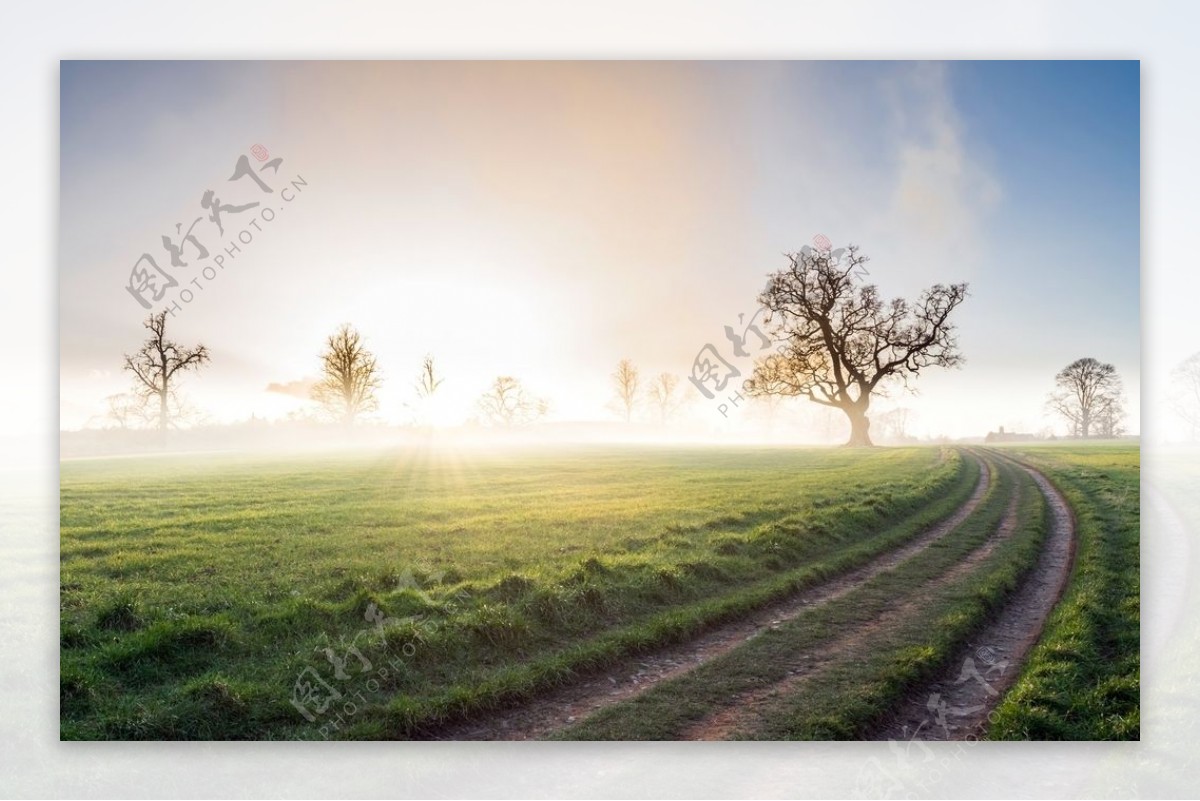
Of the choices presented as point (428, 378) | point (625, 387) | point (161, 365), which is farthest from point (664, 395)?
point (161, 365)

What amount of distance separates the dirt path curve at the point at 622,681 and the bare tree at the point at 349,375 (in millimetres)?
3044

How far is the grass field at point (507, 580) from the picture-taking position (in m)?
6.14

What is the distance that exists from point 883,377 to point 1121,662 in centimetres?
315

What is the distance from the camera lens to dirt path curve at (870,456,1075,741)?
6391 millimetres

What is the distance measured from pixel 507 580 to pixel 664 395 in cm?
228

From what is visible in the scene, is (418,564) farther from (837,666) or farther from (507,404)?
(837,666)

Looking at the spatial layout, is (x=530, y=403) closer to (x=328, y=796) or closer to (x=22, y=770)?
(x=328, y=796)

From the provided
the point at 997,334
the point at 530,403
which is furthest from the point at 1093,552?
the point at 530,403

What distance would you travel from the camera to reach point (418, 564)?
6977 millimetres

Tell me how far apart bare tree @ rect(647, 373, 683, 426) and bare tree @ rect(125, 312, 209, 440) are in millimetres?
4131
